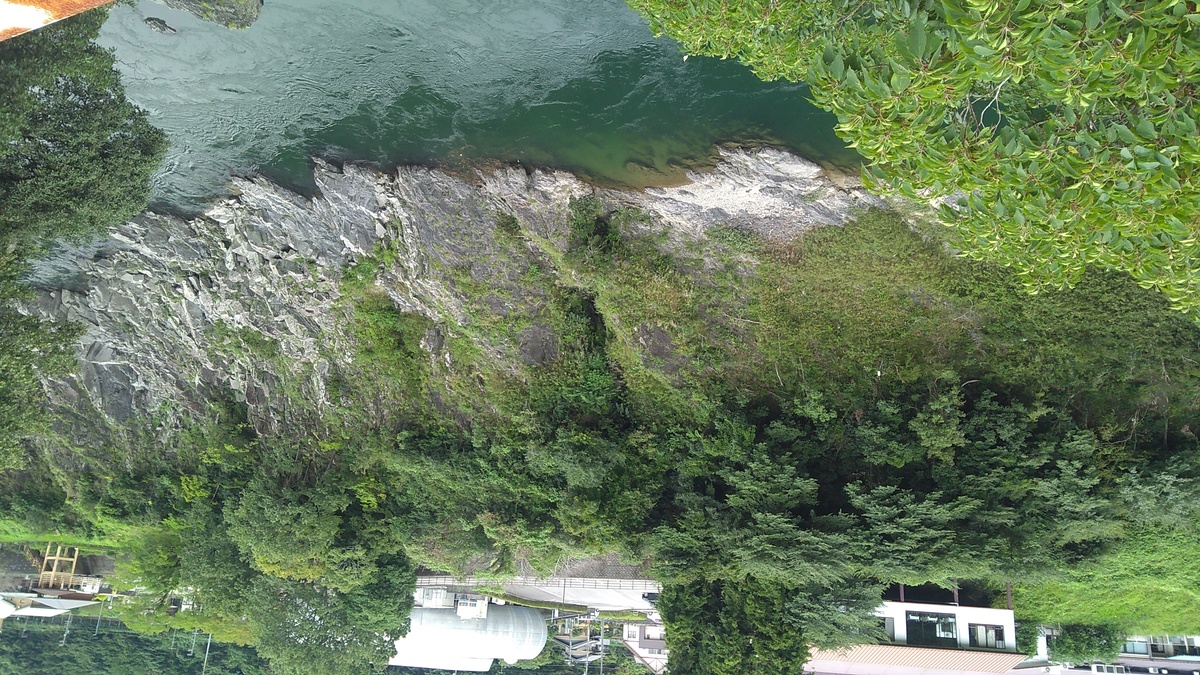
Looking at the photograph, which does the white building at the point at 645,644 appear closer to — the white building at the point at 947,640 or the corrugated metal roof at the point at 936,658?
the corrugated metal roof at the point at 936,658

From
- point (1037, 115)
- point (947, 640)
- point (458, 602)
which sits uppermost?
point (1037, 115)

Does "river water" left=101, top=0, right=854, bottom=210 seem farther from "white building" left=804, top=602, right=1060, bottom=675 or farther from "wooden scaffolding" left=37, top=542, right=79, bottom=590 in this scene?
"wooden scaffolding" left=37, top=542, right=79, bottom=590

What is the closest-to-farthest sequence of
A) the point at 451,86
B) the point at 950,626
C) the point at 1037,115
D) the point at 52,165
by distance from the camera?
the point at 1037,115 → the point at 52,165 → the point at 451,86 → the point at 950,626

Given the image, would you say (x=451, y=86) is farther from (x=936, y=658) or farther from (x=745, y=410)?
(x=936, y=658)

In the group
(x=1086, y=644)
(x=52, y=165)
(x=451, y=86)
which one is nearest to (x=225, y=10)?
(x=52, y=165)

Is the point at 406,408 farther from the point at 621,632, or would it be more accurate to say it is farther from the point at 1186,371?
the point at 621,632

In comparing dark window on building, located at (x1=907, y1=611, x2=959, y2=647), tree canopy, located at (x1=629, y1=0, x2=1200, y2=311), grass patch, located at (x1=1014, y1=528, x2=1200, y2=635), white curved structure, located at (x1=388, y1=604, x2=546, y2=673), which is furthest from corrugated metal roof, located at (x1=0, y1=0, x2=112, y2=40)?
white curved structure, located at (x1=388, y1=604, x2=546, y2=673)
